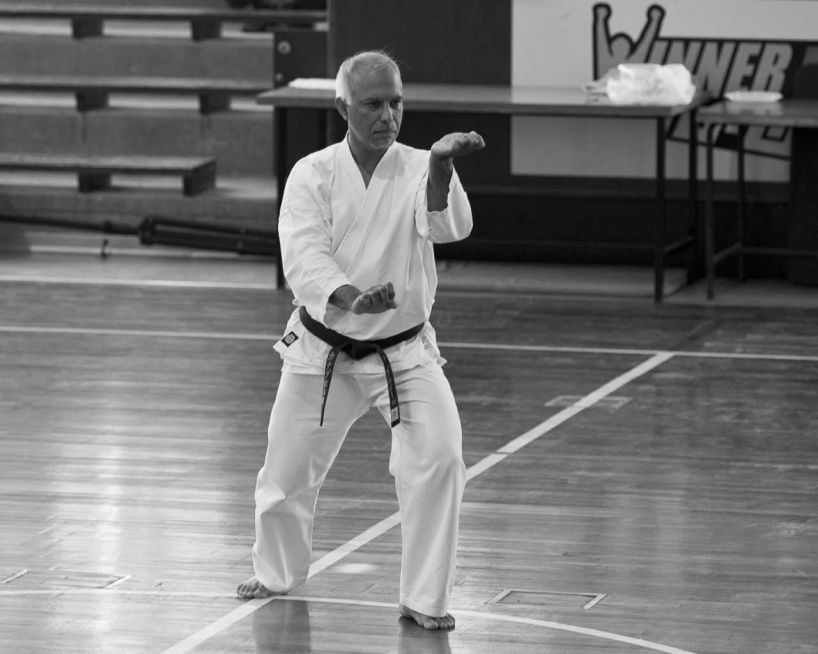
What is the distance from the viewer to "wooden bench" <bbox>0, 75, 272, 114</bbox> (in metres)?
14.0

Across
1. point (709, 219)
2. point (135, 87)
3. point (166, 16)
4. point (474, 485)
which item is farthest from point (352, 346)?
point (166, 16)

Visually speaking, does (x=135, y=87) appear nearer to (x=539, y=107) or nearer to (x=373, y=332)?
(x=539, y=107)

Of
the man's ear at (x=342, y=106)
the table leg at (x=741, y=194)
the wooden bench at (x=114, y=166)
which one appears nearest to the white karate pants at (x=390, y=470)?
the man's ear at (x=342, y=106)

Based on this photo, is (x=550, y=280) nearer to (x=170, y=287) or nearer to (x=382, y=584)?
(x=170, y=287)

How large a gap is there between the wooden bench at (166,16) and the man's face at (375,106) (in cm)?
938

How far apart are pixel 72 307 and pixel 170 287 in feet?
2.85

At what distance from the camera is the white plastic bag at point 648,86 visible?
11.2m

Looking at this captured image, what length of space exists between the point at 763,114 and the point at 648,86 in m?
0.69

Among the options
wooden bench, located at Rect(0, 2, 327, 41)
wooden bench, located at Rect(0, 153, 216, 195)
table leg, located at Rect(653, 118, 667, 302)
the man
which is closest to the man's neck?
the man

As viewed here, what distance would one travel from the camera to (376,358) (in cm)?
541

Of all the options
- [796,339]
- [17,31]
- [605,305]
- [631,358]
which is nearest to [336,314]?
[631,358]

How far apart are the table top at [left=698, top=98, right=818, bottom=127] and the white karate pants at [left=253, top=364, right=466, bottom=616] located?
603 centimetres

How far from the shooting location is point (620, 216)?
12578 mm

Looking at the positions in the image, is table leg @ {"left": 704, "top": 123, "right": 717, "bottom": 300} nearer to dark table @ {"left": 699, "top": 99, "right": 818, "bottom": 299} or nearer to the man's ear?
dark table @ {"left": 699, "top": 99, "right": 818, "bottom": 299}
